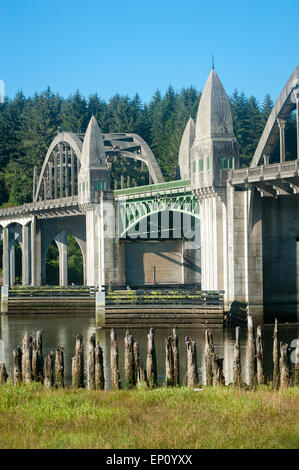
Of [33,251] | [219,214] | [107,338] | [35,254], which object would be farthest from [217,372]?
[35,254]

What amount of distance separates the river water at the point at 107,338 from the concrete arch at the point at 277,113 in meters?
13.0

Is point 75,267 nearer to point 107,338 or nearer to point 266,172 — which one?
point 107,338

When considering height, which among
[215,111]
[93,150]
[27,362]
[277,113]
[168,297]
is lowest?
[27,362]

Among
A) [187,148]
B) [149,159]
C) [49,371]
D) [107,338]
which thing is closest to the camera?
[49,371]

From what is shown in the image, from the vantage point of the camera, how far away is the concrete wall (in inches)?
2393

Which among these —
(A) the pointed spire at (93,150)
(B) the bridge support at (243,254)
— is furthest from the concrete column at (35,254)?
(B) the bridge support at (243,254)

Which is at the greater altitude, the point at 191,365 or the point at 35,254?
the point at 35,254

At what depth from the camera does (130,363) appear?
31.4 meters

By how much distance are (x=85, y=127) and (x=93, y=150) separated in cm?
7166

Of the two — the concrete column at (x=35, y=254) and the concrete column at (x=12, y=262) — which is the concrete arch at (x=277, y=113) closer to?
the concrete column at (x=35, y=254)

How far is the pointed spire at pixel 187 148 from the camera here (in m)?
92.6

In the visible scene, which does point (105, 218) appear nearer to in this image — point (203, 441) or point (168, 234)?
point (168, 234)

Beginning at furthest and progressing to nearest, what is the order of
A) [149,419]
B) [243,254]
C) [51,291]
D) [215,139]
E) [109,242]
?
[109,242] → [51,291] → [215,139] → [243,254] → [149,419]
